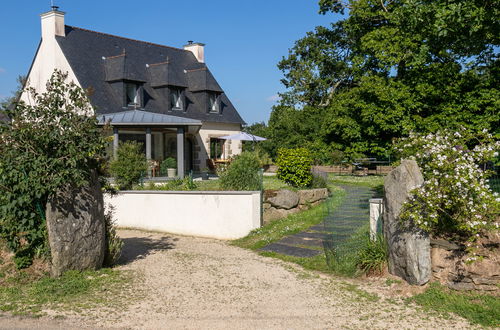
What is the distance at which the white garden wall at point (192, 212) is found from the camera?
11.9 meters

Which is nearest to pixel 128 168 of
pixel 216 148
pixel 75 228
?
pixel 75 228

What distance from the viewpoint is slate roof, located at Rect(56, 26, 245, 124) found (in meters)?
24.9

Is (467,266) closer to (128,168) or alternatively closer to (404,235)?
(404,235)

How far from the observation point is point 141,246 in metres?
10.6

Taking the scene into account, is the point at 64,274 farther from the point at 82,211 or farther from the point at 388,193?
the point at 388,193

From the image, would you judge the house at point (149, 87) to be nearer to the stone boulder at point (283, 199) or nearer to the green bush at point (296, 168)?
the green bush at point (296, 168)

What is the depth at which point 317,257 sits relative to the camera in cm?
893

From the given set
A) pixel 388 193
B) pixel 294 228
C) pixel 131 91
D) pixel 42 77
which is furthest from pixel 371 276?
pixel 42 77

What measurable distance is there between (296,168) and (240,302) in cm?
812

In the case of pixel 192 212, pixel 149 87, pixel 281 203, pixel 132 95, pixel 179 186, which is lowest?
pixel 192 212

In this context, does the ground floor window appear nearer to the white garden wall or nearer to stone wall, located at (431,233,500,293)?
the white garden wall

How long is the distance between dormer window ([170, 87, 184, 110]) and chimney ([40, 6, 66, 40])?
263 inches

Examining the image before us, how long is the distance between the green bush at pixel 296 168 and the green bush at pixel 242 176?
1.18 m

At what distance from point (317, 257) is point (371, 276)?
169cm
